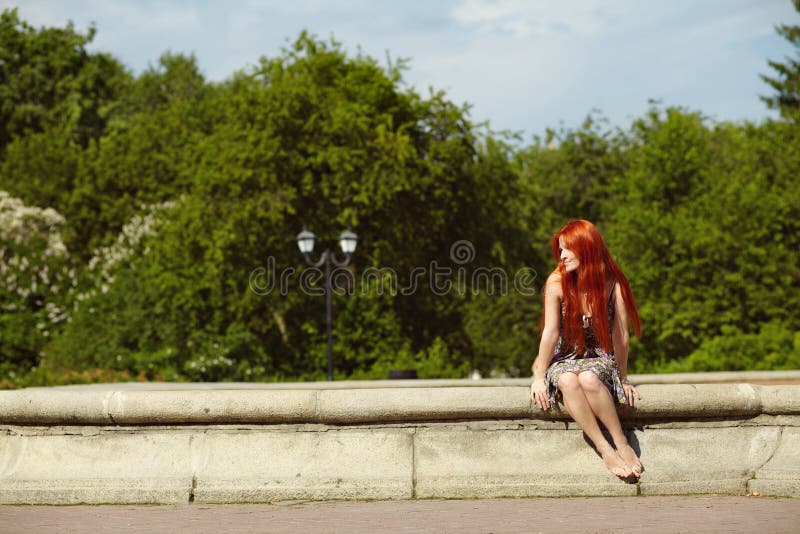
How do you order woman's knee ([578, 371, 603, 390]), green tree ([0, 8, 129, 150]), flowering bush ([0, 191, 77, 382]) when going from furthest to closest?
green tree ([0, 8, 129, 150]) < flowering bush ([0, 191, 77, 382]) < woman's knee ([578, 371, 603, 390])

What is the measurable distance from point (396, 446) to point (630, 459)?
1537 mm

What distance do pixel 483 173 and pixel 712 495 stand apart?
25.3 m

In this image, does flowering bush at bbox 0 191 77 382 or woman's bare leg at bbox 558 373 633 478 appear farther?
flowering bush at bbox 0 191 77 382

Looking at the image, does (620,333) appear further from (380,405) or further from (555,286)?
(380,405)

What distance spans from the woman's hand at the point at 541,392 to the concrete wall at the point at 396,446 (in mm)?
→ 120

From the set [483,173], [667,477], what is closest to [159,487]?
[667,477]

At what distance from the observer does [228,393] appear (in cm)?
690

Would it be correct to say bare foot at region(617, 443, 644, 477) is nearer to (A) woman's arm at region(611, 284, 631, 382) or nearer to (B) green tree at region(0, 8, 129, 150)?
(A) woman's arm at region(611, 284, 631, 382)

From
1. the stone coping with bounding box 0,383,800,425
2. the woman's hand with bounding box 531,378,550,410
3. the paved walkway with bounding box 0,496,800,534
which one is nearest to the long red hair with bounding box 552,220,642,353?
the woman's hand with bounding box 531,378,550,410

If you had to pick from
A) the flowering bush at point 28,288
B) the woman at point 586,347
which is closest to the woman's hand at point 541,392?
the woman at point 586,347

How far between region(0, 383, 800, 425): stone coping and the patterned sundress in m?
0.16

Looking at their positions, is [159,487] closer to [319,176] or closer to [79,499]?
[79,499]

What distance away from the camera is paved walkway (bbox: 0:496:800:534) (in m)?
5.57

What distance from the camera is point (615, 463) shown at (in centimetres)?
661
